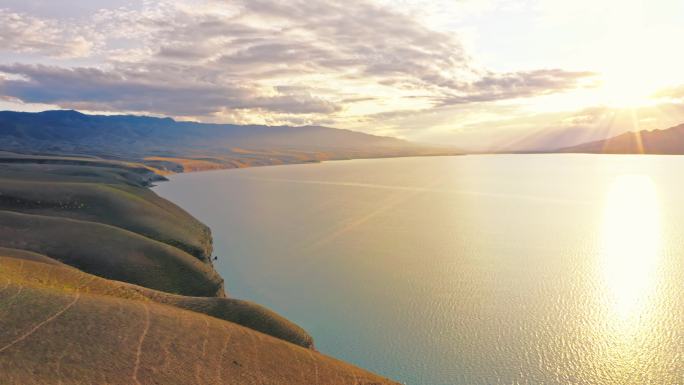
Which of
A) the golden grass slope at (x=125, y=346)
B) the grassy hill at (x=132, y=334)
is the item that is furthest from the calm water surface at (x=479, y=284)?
the golden grass slope at (x=125, y=346)

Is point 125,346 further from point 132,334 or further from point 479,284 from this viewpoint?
point 479,284

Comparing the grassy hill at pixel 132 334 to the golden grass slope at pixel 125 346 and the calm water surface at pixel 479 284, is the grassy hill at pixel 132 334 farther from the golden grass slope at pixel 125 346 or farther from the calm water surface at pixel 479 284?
the calm water surface at pixel 479 284

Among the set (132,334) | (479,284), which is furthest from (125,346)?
(479,284)

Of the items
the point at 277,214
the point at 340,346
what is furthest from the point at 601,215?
the point at 340,346

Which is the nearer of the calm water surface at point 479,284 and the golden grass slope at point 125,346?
the golden grass slope at point 125,346

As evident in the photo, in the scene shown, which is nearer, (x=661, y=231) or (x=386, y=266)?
(x=386, y=266)

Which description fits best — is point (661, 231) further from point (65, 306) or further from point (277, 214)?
point (65, 306)

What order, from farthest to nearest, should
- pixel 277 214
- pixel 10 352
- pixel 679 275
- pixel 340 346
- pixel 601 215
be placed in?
pixel 277 214
pixel 601 215
pixel 679 275
pixel 340 346
pixel 10 352

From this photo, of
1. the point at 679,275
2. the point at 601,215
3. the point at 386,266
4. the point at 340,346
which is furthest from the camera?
the point at 601,215
